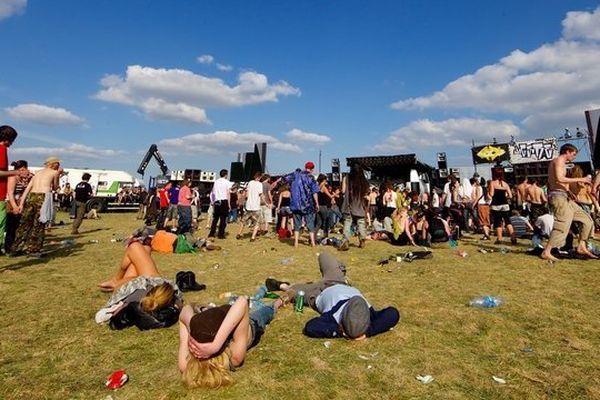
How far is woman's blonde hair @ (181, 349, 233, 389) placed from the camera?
284 cm

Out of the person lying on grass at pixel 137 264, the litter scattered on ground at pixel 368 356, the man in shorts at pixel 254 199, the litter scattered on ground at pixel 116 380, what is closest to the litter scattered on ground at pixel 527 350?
the litter scattered on ground at pixel 368 356

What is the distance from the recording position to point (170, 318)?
4.16 meters

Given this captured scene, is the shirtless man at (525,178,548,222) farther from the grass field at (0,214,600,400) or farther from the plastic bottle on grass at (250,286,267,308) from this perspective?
the plastic bottle on grass at (250,286,267,308)

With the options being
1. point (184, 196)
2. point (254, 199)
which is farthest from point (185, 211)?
point (254, 199)

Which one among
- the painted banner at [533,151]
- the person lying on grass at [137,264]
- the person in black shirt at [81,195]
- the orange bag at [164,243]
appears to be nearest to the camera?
the person lying on grass at [137,264]

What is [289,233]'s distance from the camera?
12.4 meters

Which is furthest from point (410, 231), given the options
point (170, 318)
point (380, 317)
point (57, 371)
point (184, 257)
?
point (57, 371)

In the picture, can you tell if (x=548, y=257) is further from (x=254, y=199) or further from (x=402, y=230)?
(x=254, y=199)

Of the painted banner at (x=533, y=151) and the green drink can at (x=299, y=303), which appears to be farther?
the painted banner at (x=533, y=151)

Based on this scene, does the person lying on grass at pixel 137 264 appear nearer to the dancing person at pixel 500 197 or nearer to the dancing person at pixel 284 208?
the dancing person at pixel 284 208

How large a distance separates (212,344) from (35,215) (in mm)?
7056

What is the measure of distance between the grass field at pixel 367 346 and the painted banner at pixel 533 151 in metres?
22.8

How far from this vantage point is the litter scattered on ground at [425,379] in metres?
2.88

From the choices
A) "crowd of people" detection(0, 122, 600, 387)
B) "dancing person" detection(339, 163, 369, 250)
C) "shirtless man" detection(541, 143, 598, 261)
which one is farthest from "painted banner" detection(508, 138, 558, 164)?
"dancing person" detection(339, 163, 369, 250)
